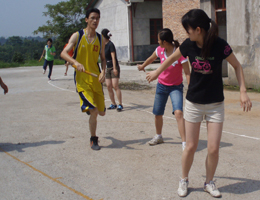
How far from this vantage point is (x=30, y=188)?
3980 millimetres

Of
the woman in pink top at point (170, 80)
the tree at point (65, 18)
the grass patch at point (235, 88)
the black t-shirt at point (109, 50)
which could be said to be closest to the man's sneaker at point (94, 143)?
the woman in pink top at point (170, 80)

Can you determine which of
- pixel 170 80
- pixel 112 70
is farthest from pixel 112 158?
pixel 112 70

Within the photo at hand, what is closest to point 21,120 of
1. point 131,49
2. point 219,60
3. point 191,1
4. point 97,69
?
point 97,69

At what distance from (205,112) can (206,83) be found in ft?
1.03

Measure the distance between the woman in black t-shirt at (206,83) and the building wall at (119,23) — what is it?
20.5 metres

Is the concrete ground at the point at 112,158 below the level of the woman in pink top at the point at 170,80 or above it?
below

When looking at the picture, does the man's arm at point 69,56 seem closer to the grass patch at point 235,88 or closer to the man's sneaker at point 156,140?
the man's sneaker at point 156,140

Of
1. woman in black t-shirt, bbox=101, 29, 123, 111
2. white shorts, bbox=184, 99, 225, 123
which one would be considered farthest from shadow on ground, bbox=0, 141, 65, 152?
white shorts, bbox=184, 99, 225, 123

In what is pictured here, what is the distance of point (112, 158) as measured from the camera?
4984 millimetres

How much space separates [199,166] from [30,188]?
224 centimetres

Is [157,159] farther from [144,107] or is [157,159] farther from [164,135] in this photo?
[144,107]

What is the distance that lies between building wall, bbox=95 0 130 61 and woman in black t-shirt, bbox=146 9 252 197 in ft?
67.2

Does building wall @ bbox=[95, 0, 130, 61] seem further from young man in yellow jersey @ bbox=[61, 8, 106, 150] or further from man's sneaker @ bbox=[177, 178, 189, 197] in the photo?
man's sneaker @ bbox=[177, 178, 189, 197]

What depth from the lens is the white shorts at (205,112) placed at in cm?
348
